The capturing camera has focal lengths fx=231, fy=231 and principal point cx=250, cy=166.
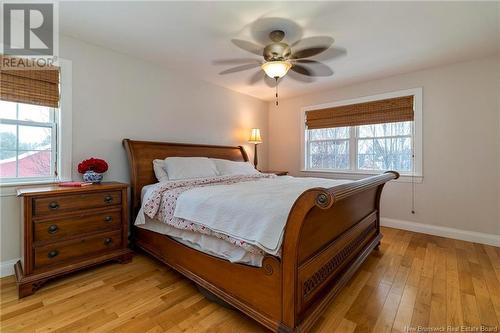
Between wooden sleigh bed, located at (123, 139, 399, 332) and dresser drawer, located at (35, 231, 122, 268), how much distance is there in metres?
0.33

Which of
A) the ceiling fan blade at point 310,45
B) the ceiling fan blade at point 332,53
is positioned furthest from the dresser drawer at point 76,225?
the ceiling fan blade at point 332,53

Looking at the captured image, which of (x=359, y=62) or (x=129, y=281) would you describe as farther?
(x=359, y=62)

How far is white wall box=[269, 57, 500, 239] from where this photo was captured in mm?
2973

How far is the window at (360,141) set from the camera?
3574mm

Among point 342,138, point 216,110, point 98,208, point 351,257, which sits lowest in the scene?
point 351,257

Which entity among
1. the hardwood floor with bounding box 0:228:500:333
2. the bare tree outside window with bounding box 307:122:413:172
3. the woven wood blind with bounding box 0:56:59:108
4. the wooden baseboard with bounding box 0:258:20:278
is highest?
the woven wood blind with bounding box 0:56:59:108

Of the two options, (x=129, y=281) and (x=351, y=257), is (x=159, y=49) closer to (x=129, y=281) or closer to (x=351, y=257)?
(x=129, y=281)

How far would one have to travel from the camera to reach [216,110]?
4.07 metres

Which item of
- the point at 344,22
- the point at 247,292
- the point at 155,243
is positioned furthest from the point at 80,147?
the point at 344,22

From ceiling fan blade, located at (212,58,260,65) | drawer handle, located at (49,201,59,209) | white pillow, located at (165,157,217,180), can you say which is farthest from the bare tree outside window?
drawer handle, located at (49,201,59,209)

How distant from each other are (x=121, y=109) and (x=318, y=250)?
2.77 m

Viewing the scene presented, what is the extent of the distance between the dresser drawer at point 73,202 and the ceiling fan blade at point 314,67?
2.49 m

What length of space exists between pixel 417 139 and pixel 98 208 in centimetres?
428

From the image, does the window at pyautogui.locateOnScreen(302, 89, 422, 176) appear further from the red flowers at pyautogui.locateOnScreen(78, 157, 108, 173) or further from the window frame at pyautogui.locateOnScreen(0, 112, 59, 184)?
the window frame at pyautogui.locateOnScreen(0, 112, 59, 184)
